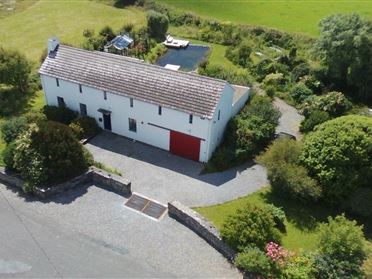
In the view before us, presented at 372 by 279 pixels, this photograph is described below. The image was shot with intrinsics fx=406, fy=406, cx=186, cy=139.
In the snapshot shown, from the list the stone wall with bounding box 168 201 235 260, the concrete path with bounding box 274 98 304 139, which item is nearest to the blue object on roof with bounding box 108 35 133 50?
the concrete path with bounding box 274 98 304 139

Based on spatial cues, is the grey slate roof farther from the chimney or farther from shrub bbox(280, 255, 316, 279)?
shrub bbox(280, 255, 316, 279)

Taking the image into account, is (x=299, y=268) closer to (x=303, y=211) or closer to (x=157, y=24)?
(x=303, y=211)

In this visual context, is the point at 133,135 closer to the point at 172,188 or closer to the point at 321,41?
the point at 172,188

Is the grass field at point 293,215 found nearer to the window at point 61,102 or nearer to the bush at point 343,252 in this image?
the bush at point 343,252

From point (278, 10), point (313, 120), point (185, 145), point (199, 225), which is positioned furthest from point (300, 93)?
point (278, 10)

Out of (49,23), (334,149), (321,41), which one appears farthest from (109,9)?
(334,149)
